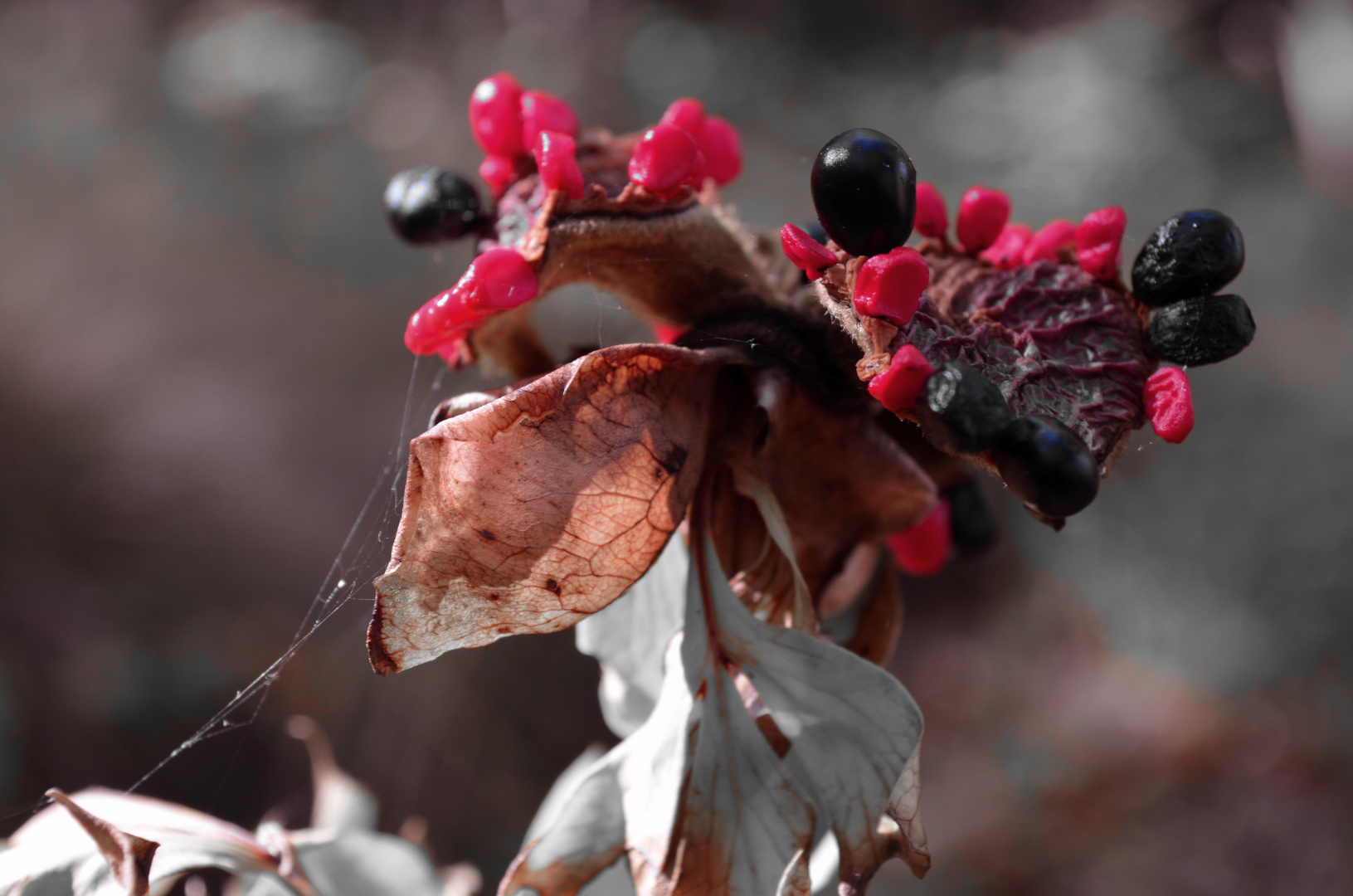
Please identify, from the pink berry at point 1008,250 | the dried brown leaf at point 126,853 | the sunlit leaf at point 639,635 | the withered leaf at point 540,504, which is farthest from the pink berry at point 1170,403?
the dried brown leaf at point 126,853

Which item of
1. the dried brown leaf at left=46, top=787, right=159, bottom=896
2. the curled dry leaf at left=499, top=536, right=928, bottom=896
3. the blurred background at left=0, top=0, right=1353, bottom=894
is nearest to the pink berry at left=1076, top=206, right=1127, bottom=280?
the curled dry leaf at left=499, top=536, right=928, bottom=896

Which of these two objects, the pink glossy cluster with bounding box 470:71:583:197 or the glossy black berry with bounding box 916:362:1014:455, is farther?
the pink glossy cluster with bounding box 470:71:583:197

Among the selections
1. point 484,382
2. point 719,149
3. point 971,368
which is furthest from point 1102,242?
point 484,382

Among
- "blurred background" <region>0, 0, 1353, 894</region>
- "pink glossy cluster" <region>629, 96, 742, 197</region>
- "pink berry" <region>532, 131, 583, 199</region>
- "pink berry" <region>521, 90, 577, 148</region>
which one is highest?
"pink berry" <region>521, 90, 577, 148</region>

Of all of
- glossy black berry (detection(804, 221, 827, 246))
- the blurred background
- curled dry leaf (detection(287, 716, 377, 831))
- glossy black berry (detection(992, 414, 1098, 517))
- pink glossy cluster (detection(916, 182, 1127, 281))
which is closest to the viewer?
glossy black berry (detection(992, 414, 1098, 517))

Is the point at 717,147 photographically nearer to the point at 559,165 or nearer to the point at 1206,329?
the point at 559,165

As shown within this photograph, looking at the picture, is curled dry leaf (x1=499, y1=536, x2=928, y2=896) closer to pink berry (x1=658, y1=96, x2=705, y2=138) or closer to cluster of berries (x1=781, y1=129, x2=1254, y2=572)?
cluster of berries (x1=781, y1=129, x2=1254, y2=572)
